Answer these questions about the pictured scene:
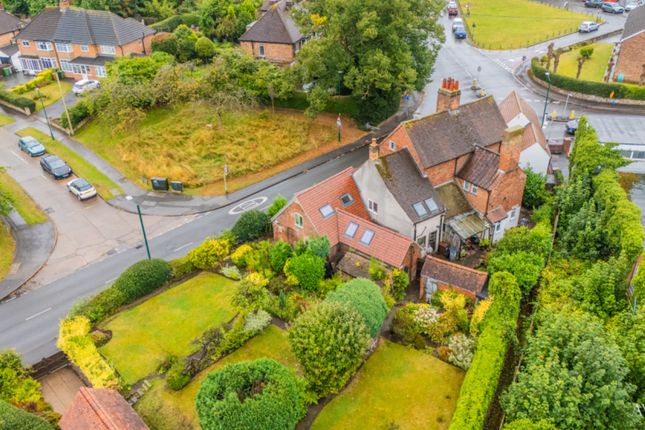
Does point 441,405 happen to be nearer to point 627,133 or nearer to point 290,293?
point 290,293

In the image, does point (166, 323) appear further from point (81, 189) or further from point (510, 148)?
point (510, 148)

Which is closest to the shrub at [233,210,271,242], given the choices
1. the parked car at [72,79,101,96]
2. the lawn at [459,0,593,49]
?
the parked car at [72,79,101,96]

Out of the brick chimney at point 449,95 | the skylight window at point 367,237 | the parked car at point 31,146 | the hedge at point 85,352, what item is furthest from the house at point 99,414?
the parked car at point 31,146

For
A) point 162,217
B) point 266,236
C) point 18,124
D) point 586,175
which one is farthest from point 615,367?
point 18,124

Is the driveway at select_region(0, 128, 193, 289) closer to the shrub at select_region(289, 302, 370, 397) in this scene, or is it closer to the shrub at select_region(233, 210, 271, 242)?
the shrub at select_region(233, 210, 271, 242)

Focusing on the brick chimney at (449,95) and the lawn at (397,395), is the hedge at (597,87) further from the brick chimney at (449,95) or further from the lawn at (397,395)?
the lawn at (397,395)

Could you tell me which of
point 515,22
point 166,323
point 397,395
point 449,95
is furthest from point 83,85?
point 515,22
